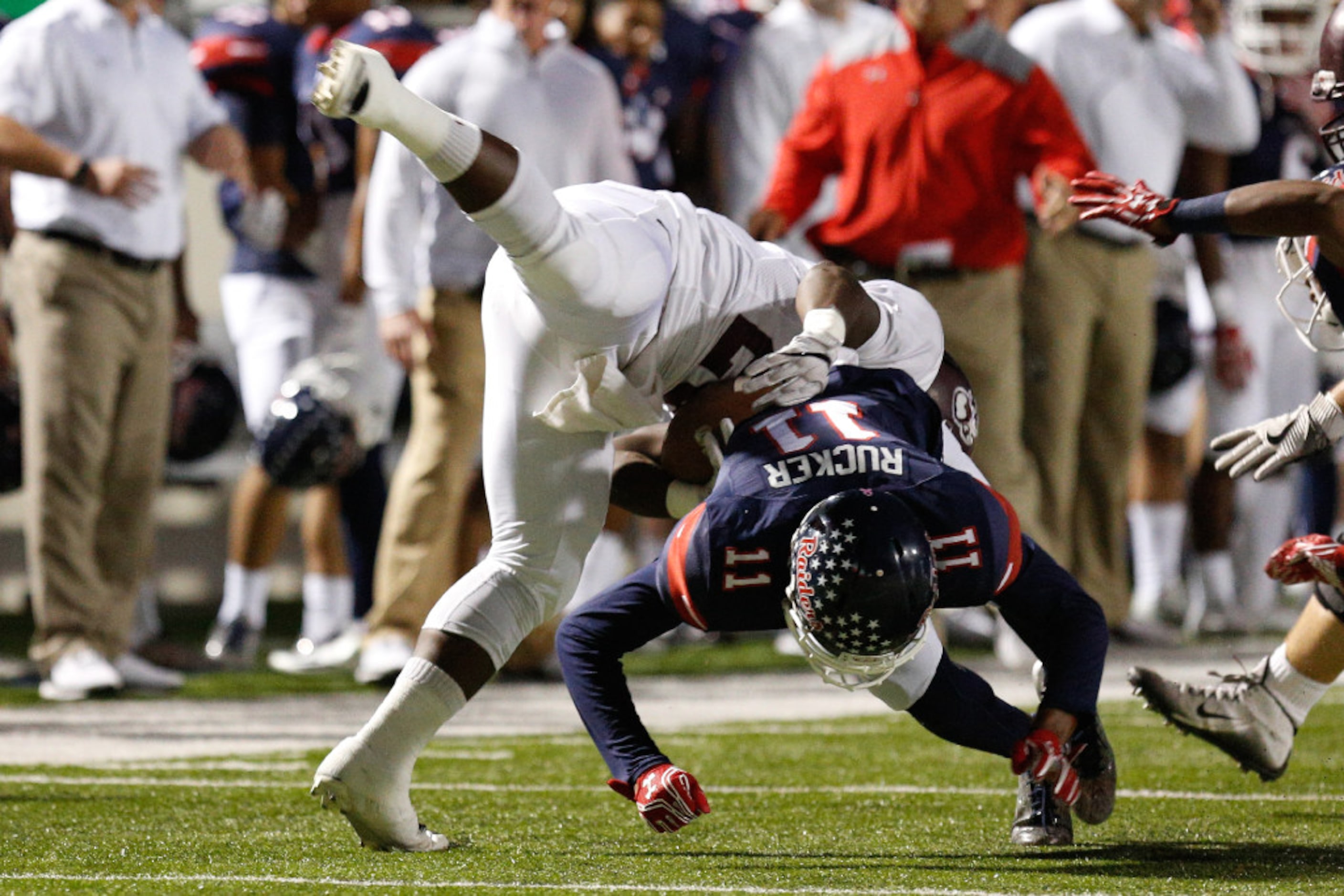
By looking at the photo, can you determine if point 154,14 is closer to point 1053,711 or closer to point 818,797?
point 818,797

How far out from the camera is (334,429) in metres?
6.57

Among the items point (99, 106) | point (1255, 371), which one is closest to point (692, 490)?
point (99, 106)

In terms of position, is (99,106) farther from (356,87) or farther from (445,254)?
(356,87)

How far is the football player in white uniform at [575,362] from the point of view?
343 centimetres

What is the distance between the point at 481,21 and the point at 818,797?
10.0 feet

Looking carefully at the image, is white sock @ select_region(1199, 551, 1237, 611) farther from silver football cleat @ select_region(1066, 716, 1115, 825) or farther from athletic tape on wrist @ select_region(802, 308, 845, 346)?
athletic tape on wrist @ select_region(802, 308, 845, 346)

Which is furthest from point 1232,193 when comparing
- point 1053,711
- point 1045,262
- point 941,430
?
point 1045,262

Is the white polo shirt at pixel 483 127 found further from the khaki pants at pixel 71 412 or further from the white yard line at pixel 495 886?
the white yard line at pixel 495 886

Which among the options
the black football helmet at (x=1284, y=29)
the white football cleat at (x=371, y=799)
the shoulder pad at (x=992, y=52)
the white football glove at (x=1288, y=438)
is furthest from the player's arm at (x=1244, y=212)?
the black football helmet at (x=1284, y=29)

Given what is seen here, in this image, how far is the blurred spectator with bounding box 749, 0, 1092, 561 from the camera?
6355mm

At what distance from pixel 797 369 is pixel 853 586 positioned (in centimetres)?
39

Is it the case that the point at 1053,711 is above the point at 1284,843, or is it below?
above

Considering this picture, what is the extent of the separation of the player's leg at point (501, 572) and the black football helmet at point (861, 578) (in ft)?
2.00

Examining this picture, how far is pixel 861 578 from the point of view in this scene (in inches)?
124
